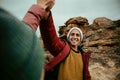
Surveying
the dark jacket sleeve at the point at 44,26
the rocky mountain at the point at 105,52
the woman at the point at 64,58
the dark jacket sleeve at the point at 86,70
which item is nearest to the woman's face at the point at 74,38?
the woman at the point at 64,58

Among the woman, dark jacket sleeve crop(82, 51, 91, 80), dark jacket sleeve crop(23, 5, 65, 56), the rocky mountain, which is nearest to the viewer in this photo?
dark jacket sleeve crop(23, 5, 65, 56)

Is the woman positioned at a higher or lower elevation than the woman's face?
lower

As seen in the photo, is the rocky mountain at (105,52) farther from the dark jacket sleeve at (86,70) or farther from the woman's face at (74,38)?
the dark jacket sleeve at (86,70)

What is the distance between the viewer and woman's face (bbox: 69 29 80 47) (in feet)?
15.2

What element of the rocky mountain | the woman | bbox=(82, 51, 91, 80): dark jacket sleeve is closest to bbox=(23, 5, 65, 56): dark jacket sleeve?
the woman

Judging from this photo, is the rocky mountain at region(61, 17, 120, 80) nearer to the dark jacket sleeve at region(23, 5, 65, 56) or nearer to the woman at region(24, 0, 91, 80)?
the woman at region(24, 0, 91, 80)

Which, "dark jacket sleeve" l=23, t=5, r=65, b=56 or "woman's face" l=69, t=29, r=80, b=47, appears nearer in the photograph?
"dark jacket sleeve" l=23, t=5, r=65, b=56

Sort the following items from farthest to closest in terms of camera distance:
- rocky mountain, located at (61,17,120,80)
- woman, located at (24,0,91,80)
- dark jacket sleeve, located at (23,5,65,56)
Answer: rocky mountain, located at (61,17,120,80)
woman, located at (24,0,91,80)
dark jacket sleeve, located at (23,5,65,56)

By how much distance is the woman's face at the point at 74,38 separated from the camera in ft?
15.2

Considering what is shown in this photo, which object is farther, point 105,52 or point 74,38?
point 105,52

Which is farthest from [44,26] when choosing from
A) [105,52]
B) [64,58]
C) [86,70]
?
[105,52]

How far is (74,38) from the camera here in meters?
4.74

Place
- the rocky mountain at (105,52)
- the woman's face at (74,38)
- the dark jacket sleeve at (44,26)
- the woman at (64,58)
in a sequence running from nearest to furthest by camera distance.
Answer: the dark jacket sleeve at (44,26)
the woman at (64,58)
the woman's face at (74,38)
the rocky mountain at (105,52)

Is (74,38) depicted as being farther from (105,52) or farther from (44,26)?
(105,52)
